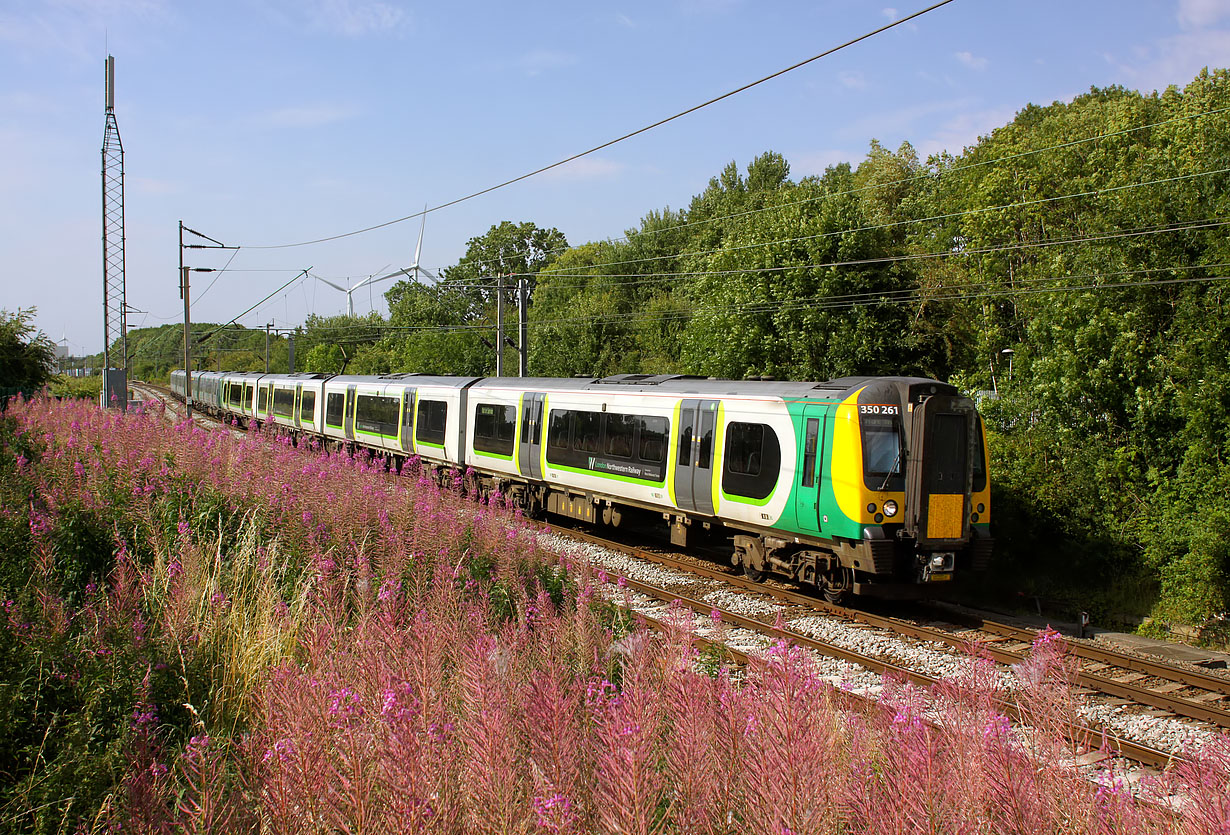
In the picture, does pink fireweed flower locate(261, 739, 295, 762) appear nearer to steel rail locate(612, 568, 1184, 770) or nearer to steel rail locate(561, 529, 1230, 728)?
steel rail locate(612, 568, 1184, 770)

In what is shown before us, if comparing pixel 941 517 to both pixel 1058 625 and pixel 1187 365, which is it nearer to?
pixel 1058 625

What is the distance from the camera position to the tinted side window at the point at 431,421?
20875 millimetres

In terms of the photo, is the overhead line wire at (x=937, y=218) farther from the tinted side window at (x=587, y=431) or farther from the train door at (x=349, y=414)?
the train door at (x=349, y=414)

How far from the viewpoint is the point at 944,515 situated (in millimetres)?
10453

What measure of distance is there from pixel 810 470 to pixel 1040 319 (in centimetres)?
733

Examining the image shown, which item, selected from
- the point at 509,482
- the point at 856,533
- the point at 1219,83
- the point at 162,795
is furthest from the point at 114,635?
the point at 1219,83

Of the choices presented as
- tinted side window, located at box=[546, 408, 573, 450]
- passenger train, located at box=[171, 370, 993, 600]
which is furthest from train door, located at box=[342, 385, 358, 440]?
tinted side window, located at box=[546, 408, 573, 450]

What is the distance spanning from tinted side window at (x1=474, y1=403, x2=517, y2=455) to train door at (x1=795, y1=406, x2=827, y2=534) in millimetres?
8228

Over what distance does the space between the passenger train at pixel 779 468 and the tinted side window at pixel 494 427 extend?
0.06 meters

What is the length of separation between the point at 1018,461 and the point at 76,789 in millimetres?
14533

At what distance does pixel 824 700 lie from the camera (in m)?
3.15

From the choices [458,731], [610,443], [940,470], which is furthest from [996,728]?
[610,443]

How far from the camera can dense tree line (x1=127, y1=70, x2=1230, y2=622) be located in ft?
42.1

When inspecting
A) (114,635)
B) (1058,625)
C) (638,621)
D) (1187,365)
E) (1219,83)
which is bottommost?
(1058,625)
